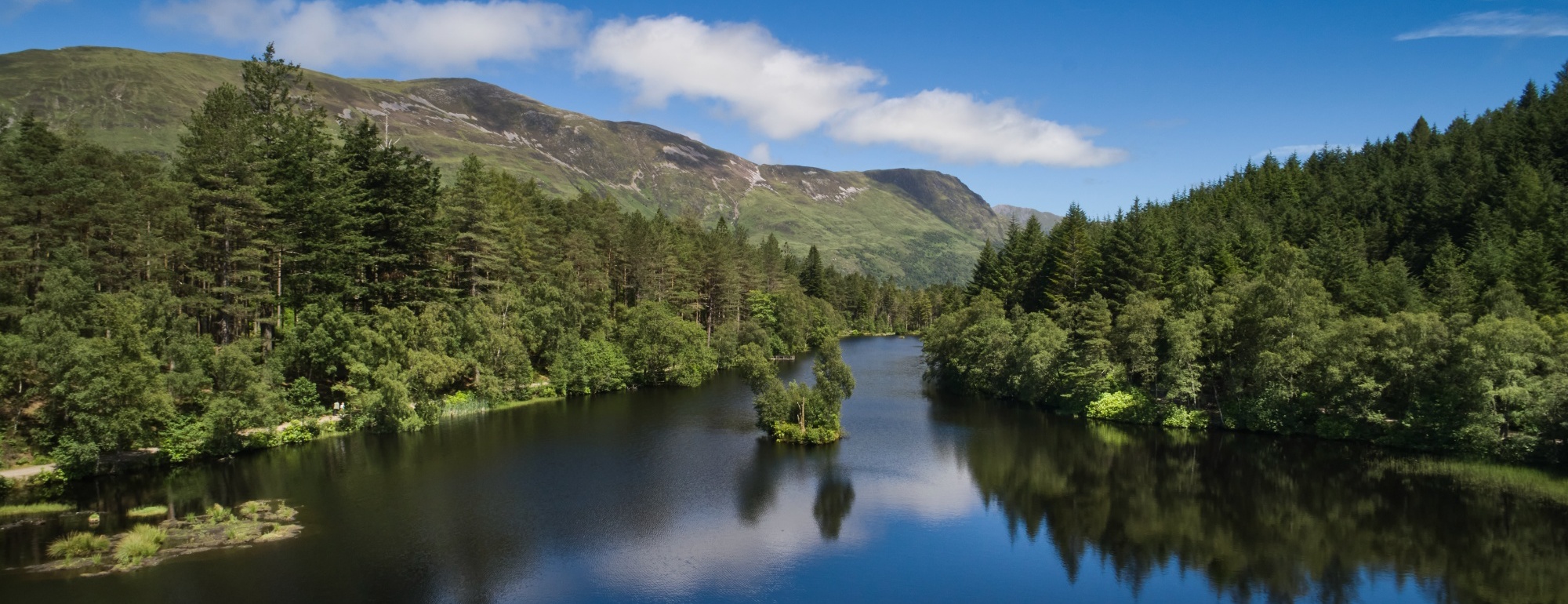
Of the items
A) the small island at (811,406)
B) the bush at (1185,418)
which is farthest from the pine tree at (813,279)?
the small island at (811,406)

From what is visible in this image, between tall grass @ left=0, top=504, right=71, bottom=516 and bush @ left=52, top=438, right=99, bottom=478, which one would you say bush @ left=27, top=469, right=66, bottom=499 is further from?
tall grass @ left=0, top=504, right=71, bottom=516

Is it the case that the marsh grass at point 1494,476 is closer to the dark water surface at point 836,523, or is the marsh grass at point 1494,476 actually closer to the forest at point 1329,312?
the dark water surface at point 836,523

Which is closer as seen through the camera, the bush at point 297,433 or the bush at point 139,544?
the bush at point 139,544

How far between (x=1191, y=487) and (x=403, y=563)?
122ft

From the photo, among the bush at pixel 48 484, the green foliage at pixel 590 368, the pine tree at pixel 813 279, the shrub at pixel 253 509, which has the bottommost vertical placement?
the shrub at pixel 253 509

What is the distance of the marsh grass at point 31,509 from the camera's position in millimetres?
31438

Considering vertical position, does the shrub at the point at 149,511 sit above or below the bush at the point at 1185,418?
below

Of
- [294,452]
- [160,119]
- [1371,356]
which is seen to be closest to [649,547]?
[294,452]

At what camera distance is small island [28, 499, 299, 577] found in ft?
87.2

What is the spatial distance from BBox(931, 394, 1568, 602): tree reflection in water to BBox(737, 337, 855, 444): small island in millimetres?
8485

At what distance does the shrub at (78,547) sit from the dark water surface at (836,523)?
0.68 metres

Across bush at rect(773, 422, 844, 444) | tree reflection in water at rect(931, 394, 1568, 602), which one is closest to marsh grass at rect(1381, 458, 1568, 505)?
tree reflection in water at rect(931, 394, 1568, 602)

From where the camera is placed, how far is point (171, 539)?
29.2 meters

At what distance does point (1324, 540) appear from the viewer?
31.6m
